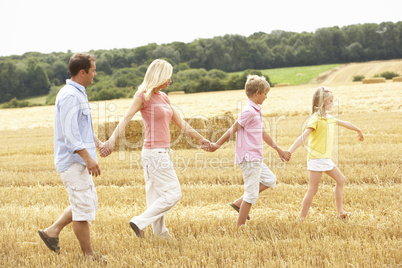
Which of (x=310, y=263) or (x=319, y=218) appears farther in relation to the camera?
(x=319, y=218)

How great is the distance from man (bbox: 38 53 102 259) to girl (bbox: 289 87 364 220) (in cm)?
244

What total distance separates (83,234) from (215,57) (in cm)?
7445

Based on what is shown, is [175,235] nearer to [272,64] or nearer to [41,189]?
[41,189]

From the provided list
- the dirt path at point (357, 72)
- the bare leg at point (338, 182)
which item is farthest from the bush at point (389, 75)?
the bare leg at point (338, 182)

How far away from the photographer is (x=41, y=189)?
746 centimetres

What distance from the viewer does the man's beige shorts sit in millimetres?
3785

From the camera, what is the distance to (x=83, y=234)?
390 cm

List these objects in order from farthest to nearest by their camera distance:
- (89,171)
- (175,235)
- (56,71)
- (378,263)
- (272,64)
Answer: (272,64) → (56,71) → (175,235) → (89,171) → (378,263)

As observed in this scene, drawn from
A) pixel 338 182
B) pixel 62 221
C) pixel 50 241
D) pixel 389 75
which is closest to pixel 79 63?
pixel 62 221

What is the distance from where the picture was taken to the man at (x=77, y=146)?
3709 millimetres

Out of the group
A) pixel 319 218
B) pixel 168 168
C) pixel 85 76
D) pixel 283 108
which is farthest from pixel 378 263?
pixel 283 108

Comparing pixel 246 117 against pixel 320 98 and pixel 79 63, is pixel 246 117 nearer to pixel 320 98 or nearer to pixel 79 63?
pixel 320 98

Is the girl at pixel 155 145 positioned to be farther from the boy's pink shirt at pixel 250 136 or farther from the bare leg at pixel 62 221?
the boy's pink shirt at pixel 250 136

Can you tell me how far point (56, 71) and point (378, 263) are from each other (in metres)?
67.8
